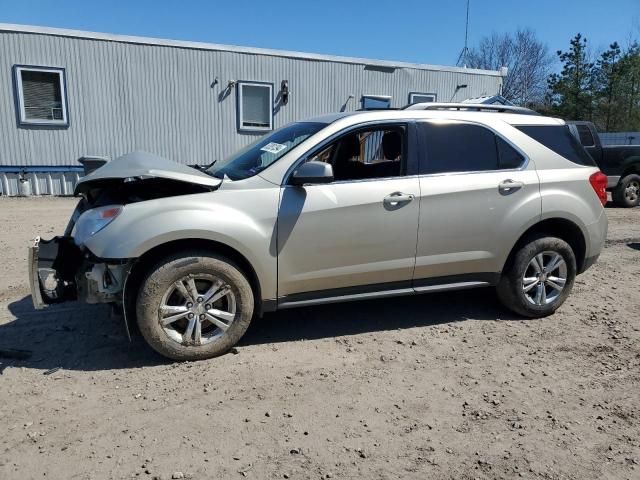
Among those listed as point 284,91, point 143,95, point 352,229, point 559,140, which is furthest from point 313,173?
point 284,91

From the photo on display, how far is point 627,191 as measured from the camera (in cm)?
1238

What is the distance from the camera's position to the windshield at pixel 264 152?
13.3 feet

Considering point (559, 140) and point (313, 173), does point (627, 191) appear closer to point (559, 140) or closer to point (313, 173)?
point (559, 140)

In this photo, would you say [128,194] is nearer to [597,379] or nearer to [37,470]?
[37,470]

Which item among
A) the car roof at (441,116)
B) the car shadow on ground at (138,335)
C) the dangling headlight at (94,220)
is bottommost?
the car shadow on ground at (138,335)

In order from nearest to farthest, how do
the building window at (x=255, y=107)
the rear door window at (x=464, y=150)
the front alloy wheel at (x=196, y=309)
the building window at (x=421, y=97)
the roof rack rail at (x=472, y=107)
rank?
the front alloy wheel at (x=196, y=309)
the rear door window at (x=464, y=150)
the roof rack rail at (x=472, y=107)
the building window at (x=255, y=107)
the building window at (x=421, y=97)

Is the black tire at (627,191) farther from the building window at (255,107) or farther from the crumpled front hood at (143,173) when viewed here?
the crumpled front hood at (143,173)

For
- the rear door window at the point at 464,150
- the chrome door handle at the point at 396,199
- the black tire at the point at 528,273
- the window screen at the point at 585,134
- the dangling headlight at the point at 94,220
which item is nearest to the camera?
the dangling headlight at the point at 94,220

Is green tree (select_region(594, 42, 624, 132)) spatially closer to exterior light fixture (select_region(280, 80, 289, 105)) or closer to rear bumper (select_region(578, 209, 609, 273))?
exterior light fixture (select_region(280, 80, 289, 105))

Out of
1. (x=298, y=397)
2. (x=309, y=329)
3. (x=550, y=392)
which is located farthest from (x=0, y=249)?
(x=550, y=392)

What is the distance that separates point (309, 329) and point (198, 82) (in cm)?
1176

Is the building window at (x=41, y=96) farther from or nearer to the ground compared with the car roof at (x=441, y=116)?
farther from the ground

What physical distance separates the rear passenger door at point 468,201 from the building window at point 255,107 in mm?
11663

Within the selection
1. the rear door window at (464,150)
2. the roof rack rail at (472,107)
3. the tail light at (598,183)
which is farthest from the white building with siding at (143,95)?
the tail light at (598,183)
